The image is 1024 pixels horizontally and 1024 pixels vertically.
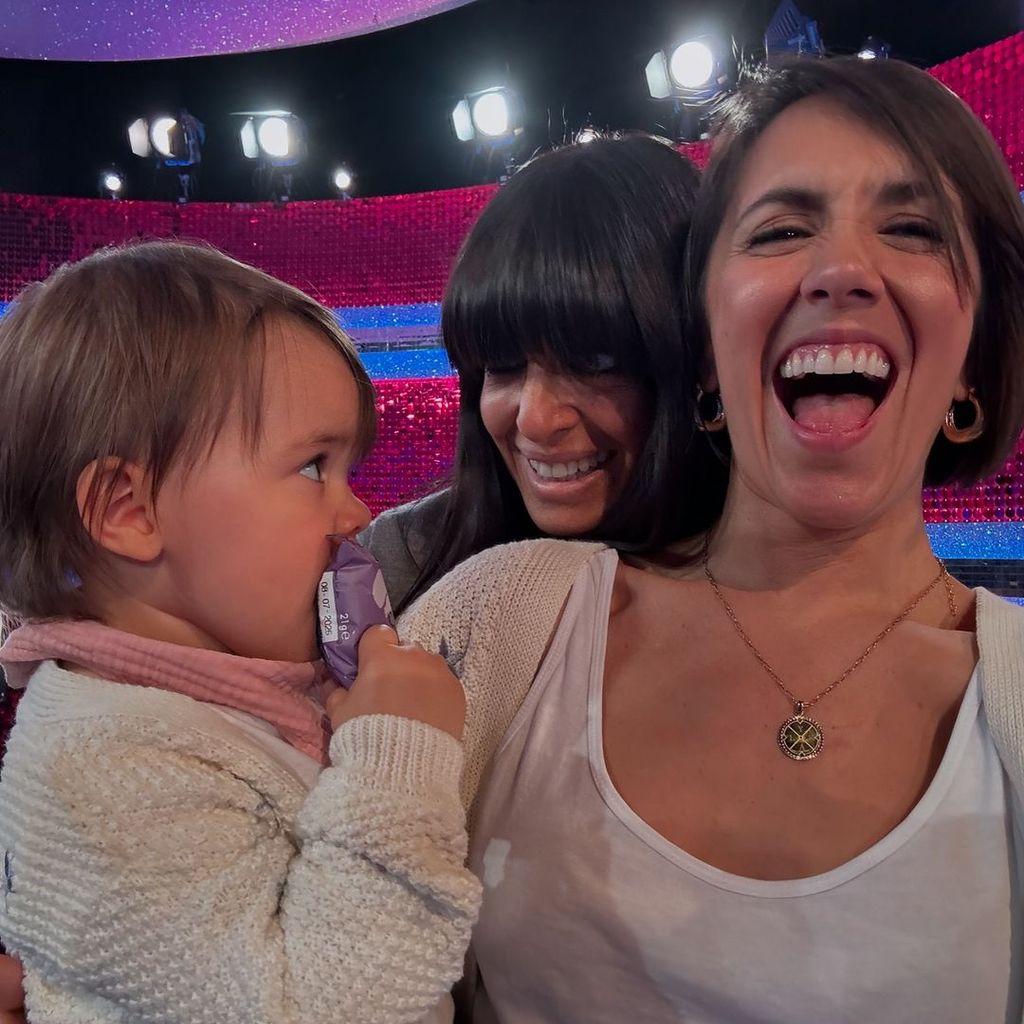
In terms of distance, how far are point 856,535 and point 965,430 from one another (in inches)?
10.7

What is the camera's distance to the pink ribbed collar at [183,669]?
1.15 metres

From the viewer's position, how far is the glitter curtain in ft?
14.9

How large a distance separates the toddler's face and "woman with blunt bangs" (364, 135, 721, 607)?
0.55 metres

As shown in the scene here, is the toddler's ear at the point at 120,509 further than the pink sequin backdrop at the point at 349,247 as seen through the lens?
No

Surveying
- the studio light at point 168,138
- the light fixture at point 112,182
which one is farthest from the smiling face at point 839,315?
the light fixture at point 112,182

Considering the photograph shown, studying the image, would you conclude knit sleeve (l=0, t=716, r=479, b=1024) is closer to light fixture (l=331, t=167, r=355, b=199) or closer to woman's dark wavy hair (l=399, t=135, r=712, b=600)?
woman's dark wavy hair (l=399, t=135, r=712, b=600)

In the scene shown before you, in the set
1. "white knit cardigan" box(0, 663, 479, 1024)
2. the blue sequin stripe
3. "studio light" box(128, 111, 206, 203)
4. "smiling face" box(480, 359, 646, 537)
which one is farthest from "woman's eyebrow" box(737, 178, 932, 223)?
"studio light" box(128, 111, 206, 203)

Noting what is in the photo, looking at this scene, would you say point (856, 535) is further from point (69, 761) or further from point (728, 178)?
point (69, 761)

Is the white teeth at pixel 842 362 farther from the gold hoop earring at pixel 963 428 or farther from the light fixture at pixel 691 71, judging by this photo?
the light fixture at pixel 691 71

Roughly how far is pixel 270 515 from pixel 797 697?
0.78 metres

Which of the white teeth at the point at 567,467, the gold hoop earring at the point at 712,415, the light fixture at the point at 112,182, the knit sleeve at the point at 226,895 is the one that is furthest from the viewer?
the light fixture at the point at 112,182

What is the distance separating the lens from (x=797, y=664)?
4.49 feet

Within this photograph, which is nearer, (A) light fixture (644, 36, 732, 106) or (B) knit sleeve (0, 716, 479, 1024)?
(B) knit sleeve (0, 716, 479, 1024)

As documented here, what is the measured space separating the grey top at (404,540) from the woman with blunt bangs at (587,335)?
78 mm
